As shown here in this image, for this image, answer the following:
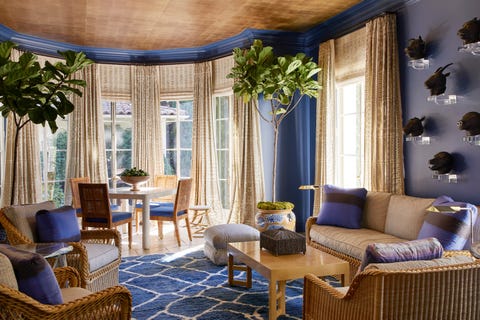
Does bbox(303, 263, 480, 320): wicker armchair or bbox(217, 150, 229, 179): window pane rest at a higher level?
bbox(217, 150, 229, 179): window pane

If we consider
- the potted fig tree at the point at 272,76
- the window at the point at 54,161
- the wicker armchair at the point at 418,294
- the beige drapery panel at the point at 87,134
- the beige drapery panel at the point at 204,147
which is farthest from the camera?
the beige drapery panel at the point at 204,147

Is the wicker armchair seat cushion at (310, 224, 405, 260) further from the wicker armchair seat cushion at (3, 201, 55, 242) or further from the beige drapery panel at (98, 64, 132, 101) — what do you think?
the beige drapery panel at (98, 64, 132, 101)

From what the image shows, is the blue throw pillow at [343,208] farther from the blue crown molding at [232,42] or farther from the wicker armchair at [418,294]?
→ the wicker armchair at [418,294]

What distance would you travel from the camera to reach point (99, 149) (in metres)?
7.66

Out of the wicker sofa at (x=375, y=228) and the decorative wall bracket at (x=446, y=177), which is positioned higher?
the decorative wall bracket at (x=446, y=177)

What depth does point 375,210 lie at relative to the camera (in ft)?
15.3

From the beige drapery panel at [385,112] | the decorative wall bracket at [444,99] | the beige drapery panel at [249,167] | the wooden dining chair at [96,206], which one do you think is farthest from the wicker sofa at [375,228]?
the wooden dining chair at [96,206]

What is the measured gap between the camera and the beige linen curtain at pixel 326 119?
596cm

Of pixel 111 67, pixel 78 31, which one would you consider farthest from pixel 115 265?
pixel 111 67

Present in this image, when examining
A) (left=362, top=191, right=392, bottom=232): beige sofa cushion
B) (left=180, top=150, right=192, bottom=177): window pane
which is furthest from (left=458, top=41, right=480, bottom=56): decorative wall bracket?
A: (left=180, top=150, right=192, bottom=177): window pane

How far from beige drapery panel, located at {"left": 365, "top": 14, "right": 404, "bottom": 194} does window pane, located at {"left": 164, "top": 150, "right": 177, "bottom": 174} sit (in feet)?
13.7

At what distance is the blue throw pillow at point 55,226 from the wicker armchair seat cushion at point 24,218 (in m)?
0.07

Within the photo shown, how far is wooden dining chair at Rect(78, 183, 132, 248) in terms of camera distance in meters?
5.72

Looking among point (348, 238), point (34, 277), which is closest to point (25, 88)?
point (34, 277)
